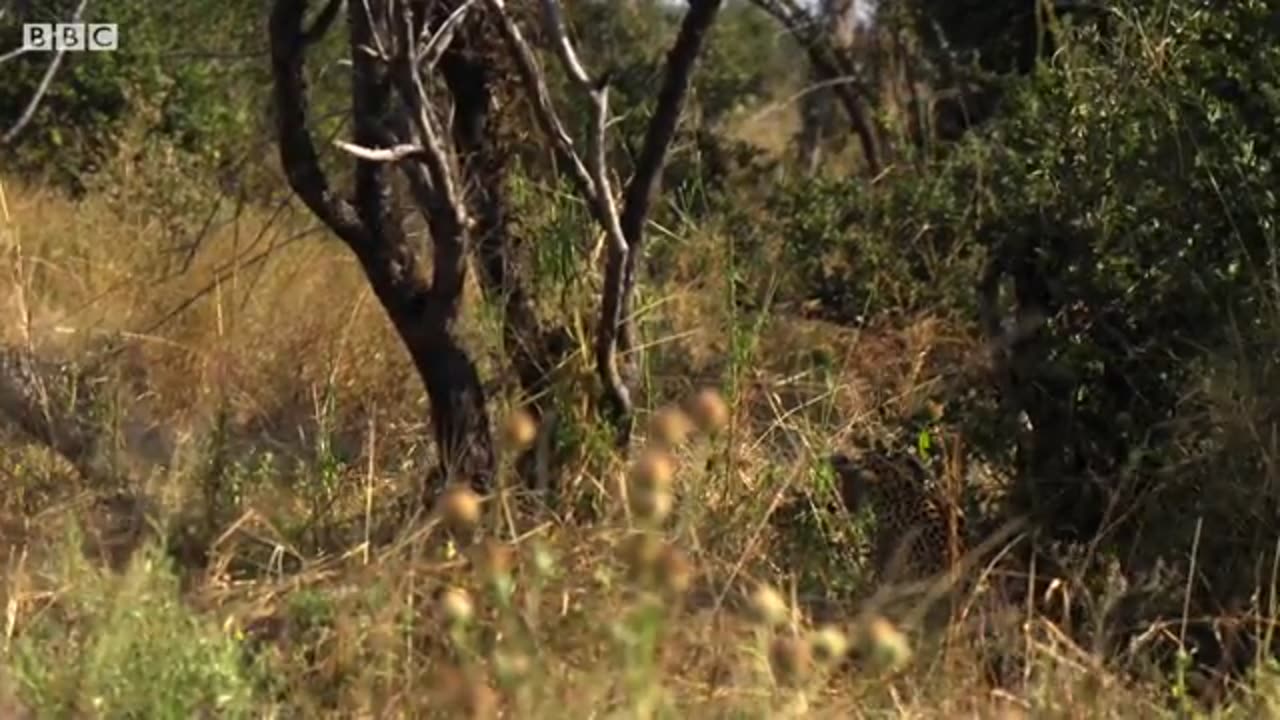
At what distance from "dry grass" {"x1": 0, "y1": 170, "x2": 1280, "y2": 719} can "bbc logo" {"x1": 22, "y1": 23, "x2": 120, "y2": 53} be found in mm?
674

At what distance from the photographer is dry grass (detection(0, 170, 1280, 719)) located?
2.85 meters

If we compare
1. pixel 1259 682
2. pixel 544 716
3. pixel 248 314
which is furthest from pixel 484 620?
pixel 248 314

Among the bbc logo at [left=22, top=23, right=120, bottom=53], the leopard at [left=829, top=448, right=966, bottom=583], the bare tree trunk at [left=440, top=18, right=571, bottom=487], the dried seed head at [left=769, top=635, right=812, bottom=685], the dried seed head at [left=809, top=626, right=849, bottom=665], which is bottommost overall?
the leopard at [left=829, top=448, right=966, bottom=583]

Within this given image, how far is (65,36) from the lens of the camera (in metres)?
5.86

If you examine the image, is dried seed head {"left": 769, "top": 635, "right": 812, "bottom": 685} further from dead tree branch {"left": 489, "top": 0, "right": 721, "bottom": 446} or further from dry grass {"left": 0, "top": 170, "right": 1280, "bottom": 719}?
dead tree branch {"left": 489, "top": 0, "right": 721, "bottom": 446}

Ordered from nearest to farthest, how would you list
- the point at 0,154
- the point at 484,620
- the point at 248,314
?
the point at 484,620 → the point at 248,314 → the point at 0,154

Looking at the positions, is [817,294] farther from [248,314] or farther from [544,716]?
[544,716]

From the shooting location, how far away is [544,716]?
8.91ft

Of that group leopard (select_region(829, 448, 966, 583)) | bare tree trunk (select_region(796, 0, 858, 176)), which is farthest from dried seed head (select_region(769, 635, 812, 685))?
bare tree trunk (select_region(796, 0, 858, 176))

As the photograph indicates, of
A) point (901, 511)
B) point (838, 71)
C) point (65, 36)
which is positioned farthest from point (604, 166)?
point (838, 71)

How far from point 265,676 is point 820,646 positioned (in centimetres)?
116

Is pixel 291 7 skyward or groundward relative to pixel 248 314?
skyward

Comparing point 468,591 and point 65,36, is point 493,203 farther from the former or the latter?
point 468,591

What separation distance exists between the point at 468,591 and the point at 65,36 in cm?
322
